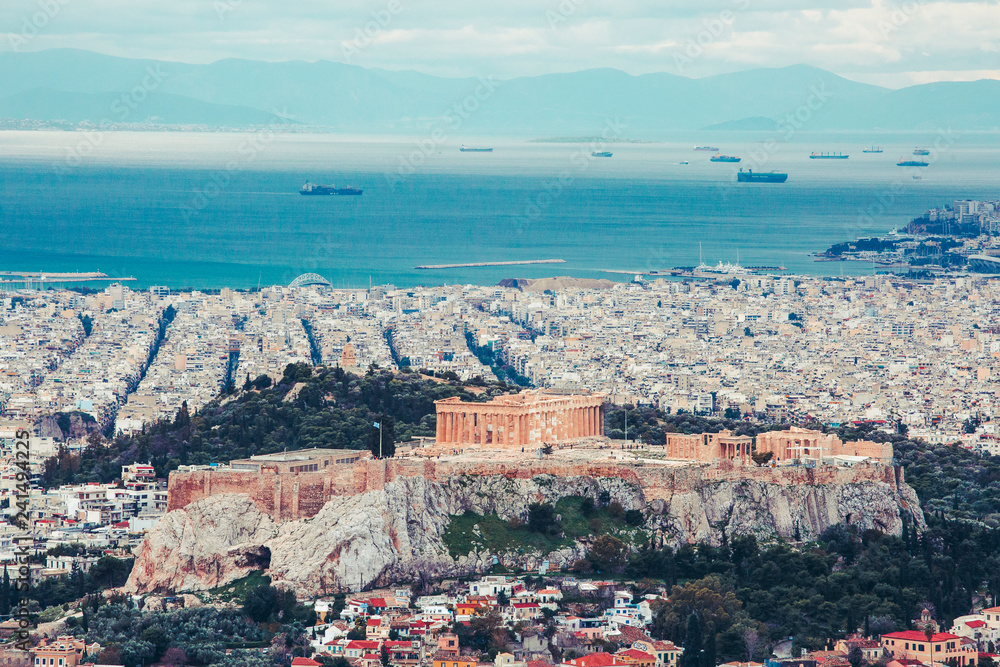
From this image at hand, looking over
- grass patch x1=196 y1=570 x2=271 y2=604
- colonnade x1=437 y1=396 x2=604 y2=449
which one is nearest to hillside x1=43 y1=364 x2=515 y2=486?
colonnade x1=437 y1=396 x2=604 y2=449

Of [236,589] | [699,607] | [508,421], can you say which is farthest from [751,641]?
[236,589]

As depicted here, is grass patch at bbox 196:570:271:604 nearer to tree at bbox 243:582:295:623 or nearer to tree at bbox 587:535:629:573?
tree at bbox 243:582:295:623

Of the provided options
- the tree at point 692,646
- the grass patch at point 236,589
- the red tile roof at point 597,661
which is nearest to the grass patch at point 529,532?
the grass patch at point 236,589

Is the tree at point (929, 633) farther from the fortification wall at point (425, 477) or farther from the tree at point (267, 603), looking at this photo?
the tree at point (267, 603)

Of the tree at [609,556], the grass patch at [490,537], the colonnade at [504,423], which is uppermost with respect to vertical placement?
the colonnade at [504,423]

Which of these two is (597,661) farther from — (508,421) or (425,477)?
(508,421)

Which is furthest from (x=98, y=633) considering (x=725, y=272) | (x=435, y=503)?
(x=725, y=272)
